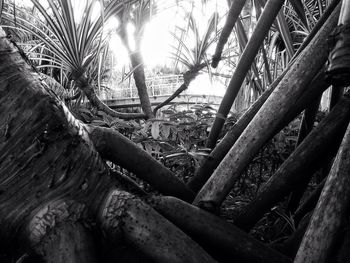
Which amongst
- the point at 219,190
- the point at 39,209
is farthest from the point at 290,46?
the point at 39,209

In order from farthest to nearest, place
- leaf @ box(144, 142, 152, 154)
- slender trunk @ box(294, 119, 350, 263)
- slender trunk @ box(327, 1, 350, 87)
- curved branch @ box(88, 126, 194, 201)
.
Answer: leaf @ box(144, 142, 152, 154) → curved branch @ box(88, 126, 194, 201) → slender trunk @ box(294, 119, 350, 263) → slender trunk @ box(327, 1, 350, 87)

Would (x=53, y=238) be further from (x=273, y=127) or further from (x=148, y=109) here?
(x=148, y=109)

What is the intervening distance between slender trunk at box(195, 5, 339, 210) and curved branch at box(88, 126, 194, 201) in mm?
151

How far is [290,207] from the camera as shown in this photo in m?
1.32

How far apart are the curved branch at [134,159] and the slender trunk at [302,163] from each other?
0.73ft

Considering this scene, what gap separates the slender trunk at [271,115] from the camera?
0.82 m

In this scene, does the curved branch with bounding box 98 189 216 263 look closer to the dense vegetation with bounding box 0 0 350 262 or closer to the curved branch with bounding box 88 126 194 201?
the dense vegetation with bounding box 0 0 350 262

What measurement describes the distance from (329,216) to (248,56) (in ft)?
2.12

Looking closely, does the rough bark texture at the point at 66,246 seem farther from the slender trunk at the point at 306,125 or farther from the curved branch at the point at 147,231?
the slender trunk at the point at 306,125

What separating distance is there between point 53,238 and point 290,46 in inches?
44.3

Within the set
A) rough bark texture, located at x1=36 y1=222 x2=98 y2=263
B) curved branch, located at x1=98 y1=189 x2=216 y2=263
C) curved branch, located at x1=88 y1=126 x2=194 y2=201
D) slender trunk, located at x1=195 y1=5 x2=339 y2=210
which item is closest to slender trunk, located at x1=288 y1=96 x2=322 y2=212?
slender trunk, located at x1=195 y1=5 x2=339 y2=210

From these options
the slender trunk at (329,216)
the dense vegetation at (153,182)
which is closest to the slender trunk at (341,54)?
the dense vegetation at (153,182)

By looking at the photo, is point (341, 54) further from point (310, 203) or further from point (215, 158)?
point (310, 203)

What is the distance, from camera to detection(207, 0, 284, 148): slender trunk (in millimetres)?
1012
